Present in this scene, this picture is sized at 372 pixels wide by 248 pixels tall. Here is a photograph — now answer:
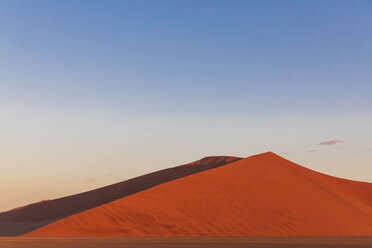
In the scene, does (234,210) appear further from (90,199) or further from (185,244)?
(90,199)

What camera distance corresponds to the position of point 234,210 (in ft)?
102

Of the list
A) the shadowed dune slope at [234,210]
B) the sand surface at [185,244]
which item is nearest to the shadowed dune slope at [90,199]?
the shadowed dune slope at [234,210]

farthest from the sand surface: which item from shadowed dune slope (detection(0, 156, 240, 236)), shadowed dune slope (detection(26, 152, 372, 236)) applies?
shadowed dune slope (detection(0, 156, 240, 236))

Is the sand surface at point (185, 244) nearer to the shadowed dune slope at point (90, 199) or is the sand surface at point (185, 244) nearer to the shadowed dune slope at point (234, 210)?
the shadowed dune slope at point (234, 210)

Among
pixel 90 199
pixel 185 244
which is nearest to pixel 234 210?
pixel 185 244

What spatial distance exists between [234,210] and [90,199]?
2150 centimetres

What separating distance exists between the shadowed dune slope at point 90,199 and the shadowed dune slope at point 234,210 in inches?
263

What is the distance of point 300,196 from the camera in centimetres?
3581

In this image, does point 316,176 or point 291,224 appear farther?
point 316,176

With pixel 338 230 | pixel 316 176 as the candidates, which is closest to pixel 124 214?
pixel 338 230

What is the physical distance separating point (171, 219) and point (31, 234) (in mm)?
9007

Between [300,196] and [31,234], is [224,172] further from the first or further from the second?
[31,234]

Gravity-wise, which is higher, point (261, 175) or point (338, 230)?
point (261, 175)

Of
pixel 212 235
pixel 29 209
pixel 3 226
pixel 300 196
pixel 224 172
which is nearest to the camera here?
pixel 212 235
